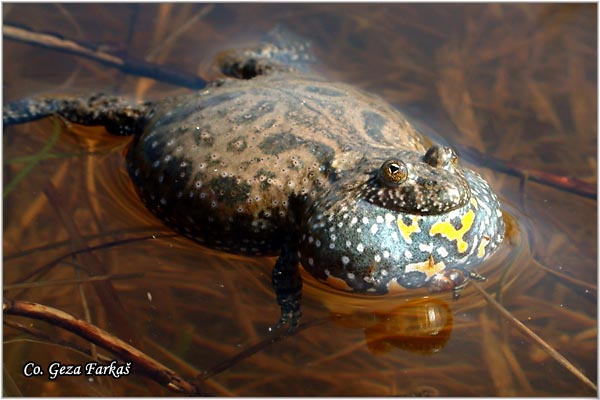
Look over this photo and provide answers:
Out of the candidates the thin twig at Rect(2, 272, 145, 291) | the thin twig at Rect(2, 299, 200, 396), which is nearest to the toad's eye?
the thin twig at Rect(2, 299, 200, 396)

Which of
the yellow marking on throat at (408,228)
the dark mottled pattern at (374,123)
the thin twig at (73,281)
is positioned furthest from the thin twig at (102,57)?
the yellow marking on throat at (408,228)

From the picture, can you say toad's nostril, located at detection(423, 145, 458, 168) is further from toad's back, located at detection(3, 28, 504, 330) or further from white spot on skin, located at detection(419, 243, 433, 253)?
white spot on skin, located at detection(419, 243, 433, 253)

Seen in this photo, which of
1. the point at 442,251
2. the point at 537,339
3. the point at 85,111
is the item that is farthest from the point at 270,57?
the point at 537,339

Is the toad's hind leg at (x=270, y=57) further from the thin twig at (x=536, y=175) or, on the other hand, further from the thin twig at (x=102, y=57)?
the thin twig at (x=536, y=175)

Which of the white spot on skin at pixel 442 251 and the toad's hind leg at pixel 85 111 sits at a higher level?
the toad's hind leg at pixel 85 111

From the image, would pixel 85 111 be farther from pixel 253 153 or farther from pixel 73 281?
pixel 253 153

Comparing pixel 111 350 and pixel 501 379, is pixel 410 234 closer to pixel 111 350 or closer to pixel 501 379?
pixel 501 379

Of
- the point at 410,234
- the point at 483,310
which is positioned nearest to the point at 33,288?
the point at 410,234
